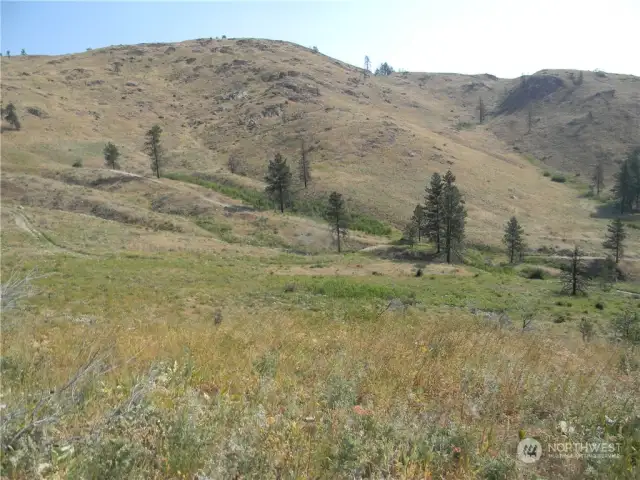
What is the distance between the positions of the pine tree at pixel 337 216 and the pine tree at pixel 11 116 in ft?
281

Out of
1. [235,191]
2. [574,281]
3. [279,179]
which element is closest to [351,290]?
[574,281]

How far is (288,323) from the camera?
9.76 meters

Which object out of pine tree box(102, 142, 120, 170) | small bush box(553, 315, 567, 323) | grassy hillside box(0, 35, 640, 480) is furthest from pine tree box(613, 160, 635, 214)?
pine tree box(102, 142, 120, 170)

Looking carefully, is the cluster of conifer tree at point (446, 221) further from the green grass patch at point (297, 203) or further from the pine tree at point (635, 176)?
the pine tree at point (635, 176)

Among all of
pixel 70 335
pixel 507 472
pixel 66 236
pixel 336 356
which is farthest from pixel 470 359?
pixel 66 236

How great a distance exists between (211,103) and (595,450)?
155m

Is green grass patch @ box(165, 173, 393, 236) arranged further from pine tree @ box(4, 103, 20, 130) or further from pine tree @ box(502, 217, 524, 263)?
pine tree @ box(4, 103, 20, 130)

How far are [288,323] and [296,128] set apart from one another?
115052 millimetres

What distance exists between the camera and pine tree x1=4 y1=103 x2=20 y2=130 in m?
96.9

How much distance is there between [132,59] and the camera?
177m

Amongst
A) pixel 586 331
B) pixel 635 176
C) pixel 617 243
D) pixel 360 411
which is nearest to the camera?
pixel 360 411

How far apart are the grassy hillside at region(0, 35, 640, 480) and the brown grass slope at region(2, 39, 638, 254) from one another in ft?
3.58

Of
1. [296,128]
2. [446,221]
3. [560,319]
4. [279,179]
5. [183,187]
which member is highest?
[296,128]

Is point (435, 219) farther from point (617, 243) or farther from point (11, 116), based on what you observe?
point (11, 116)
